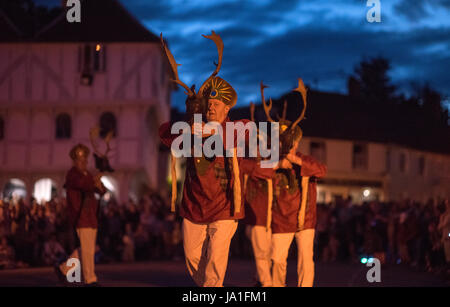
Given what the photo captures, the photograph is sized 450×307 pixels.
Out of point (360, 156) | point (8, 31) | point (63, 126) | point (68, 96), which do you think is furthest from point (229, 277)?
point (360, 156)

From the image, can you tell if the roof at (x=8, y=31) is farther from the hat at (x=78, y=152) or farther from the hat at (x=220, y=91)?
the hat at (x=220, y=91)

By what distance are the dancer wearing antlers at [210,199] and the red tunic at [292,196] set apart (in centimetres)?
237

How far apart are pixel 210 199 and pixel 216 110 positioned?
3.01 ft

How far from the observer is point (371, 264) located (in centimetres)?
1684

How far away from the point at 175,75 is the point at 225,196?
53.3 inches

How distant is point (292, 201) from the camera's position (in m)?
10.1

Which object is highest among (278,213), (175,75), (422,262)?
(175,75)

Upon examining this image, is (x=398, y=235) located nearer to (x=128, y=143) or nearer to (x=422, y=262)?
(x=422, y=262)

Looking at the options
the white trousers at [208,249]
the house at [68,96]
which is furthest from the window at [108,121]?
the white trousers at [208,249]

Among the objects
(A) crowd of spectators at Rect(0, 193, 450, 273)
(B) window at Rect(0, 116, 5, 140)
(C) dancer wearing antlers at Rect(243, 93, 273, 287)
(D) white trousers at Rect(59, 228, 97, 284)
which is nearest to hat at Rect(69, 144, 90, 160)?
(D) white trousers at Rect(59, 228, 97, 284)

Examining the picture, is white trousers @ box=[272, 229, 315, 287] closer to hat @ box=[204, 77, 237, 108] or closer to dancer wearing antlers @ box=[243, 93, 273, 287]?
dancer wearing antlers @ box=[243, 93, 273, 287]

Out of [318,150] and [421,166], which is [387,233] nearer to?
[318,150]
